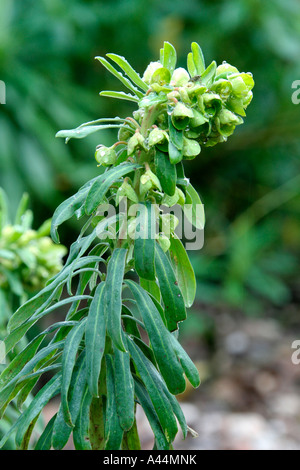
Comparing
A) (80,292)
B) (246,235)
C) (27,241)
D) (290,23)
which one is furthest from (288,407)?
(290,23)

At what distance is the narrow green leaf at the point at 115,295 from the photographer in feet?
1.89

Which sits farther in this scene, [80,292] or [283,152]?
[283,152]

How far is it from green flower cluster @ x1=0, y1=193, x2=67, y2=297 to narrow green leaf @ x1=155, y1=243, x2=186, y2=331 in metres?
0.38

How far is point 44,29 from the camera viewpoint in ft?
8.73

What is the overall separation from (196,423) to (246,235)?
3.57ft

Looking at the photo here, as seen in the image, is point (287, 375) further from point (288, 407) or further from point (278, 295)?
point (278, 295)

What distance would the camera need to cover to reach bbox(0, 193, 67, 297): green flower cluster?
947 millimetres

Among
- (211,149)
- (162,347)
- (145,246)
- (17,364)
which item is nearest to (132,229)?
(145,246)

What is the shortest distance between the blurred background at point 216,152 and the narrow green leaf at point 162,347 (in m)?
1.59

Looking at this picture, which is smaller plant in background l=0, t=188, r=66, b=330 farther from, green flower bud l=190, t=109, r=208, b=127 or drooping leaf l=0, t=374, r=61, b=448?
green flower bud l=190, t=109, r=208, b=127

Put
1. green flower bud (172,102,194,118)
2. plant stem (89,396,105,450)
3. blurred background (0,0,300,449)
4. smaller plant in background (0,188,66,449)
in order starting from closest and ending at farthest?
green flower bud (172,102,194,118)
plant stem (89,396,105,450)
smaller plant in background (0,188,66,449)
blurred background (0,0,300,449)

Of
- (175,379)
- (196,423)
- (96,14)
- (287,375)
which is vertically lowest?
(287,375)

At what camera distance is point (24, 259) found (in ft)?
3.08

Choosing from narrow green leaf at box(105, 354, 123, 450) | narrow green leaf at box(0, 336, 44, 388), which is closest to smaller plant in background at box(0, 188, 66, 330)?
narrow green leaf at box(0, 336, 44, 388)
